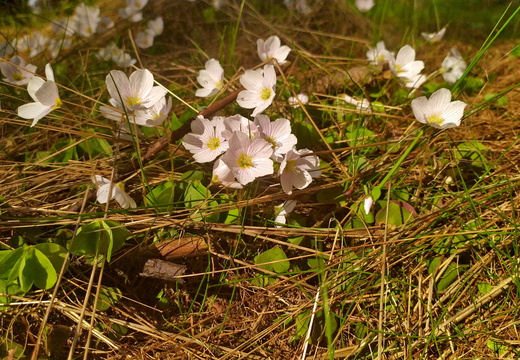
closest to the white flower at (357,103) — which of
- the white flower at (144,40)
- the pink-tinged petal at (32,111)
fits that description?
the pink-tinged petal at (32,111)

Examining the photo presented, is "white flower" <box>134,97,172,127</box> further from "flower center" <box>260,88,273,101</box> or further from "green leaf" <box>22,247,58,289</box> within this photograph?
"green leaf" <box>22,247,58,289</box>

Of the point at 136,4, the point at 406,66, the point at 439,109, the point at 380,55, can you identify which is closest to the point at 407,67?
the point at 406,66

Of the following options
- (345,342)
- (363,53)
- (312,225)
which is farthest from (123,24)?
(345,342)

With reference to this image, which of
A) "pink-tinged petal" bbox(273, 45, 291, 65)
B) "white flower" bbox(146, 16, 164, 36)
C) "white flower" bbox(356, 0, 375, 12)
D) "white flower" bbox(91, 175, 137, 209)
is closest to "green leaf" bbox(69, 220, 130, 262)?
"white flower" bbox(91, 175, 137, 209)

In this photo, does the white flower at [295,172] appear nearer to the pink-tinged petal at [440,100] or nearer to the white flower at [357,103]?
the pink-tinged petal at [440,100]

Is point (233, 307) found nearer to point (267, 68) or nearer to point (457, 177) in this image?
point (267, 68)

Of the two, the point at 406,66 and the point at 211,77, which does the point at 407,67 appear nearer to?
the point at 406,66

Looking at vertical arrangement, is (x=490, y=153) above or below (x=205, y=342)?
above
